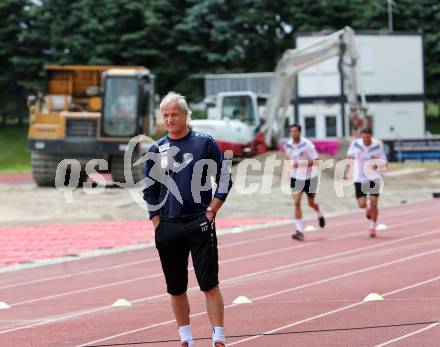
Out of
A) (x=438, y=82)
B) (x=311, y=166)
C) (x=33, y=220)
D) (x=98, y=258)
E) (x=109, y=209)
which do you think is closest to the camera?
(x=98, y=258)

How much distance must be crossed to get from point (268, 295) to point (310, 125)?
44.8m

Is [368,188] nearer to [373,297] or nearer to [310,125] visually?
[373,297]

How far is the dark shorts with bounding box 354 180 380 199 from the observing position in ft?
65.5

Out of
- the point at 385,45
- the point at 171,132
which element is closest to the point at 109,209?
the point at 171,132

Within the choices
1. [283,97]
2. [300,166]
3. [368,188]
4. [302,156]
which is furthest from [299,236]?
[283,97]

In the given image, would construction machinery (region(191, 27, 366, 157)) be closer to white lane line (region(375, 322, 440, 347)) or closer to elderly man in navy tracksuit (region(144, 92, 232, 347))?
white lane line (region(375, 322, 440, 347))

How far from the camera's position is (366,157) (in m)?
19.5

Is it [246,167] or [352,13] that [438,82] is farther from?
[246,167]

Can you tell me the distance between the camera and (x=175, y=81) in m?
66.3

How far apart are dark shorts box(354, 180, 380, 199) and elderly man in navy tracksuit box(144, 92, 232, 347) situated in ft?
37.7

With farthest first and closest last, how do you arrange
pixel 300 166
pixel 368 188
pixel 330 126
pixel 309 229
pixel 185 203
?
pixel 330 126
pixel 309 229
pixel 368 188
pixel 300 166
pixel 185 203

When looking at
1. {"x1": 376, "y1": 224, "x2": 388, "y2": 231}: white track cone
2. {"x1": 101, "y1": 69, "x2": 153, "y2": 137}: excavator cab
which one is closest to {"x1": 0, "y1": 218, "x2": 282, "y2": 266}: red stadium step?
{"x1": 376, "y1": 224, "x2": 388, "y2": 231}: white track cone

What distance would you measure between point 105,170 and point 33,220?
10.8 meters

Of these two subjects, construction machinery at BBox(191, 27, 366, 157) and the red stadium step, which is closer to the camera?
the red stadium step
